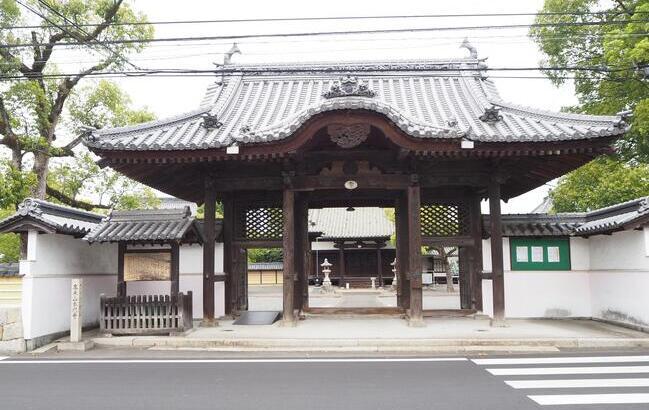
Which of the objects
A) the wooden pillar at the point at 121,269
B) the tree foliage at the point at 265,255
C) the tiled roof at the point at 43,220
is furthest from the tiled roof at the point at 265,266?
→ the wooden pillar at the point at 121,269

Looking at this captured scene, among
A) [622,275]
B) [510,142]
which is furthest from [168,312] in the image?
[622,275]

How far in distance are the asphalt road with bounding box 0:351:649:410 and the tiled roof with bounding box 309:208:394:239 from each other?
26390 millimetres

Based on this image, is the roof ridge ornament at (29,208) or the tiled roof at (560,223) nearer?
the roof ridge ornament at (29,208)

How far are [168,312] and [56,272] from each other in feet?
8.85

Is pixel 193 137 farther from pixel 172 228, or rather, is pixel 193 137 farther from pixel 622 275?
pixel 622 275

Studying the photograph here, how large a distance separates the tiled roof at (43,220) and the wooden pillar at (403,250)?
25.7 ft

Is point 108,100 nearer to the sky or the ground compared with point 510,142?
nearer to the sky

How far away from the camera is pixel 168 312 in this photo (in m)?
11.4

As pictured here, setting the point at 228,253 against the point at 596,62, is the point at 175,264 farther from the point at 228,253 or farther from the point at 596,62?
the point at 596,62

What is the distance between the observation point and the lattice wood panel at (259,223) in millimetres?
14047

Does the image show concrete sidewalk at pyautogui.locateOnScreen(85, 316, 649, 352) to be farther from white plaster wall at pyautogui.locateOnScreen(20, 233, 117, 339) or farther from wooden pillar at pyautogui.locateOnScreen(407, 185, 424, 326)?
white plaster wall at pyautogui.locateOnScreen(20, 233, 117, 339)

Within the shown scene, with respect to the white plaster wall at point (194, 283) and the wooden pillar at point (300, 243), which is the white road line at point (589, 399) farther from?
the white plaster wall at point (194, 283)

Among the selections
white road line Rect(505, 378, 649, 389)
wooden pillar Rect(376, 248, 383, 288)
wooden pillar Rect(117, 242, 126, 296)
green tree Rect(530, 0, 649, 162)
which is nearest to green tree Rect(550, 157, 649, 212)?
Result: green tree Rect(530, 0, 649, 162)

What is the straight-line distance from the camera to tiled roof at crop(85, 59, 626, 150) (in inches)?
432
